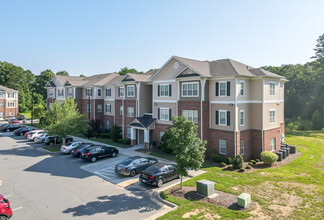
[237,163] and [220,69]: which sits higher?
[220,69]

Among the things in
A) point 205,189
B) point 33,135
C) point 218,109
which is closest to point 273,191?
point 205,189

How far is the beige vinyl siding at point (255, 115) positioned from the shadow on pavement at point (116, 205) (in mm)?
15336

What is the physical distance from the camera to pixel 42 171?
20.6 meters

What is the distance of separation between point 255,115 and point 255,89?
9.46 feet

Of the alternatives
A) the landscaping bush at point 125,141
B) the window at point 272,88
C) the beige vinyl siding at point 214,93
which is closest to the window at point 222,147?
the beige vinyl siding at point 214,93

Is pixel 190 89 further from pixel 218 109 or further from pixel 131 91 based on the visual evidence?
pixel 131 91

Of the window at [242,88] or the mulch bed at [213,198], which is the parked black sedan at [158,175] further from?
the window at [242,88]

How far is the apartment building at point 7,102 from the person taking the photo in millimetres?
62156

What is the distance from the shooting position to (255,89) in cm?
2438

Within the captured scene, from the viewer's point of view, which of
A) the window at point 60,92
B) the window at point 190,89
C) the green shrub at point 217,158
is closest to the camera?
the green shrub at point 217,158

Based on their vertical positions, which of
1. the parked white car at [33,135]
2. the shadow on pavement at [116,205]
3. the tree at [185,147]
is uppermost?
the tree at [185,147]

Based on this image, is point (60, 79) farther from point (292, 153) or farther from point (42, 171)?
point (292, 153)

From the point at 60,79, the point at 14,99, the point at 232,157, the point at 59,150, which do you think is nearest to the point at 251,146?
the point at 232,157

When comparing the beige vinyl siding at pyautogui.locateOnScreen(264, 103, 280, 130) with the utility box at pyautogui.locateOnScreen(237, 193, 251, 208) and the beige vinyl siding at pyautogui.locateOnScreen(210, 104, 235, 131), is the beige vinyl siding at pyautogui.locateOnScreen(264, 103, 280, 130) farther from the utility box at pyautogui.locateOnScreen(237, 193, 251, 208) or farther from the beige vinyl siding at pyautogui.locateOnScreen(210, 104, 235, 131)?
the utility box at pyautogui.locateOnScreen(237, 193, 251, 208)
